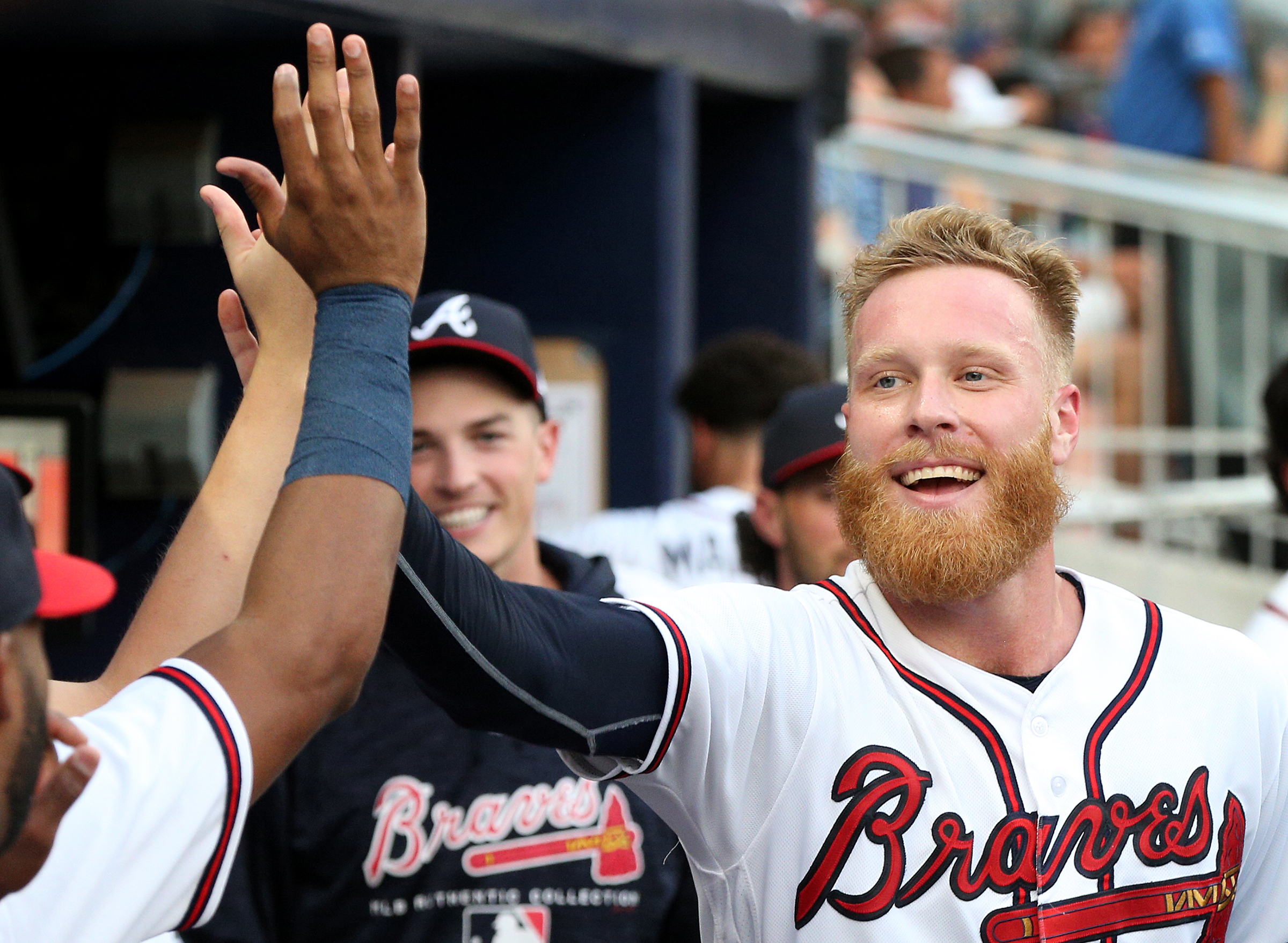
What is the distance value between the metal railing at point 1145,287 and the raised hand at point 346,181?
4570 millimetres

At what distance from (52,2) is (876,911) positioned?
96.2 inches

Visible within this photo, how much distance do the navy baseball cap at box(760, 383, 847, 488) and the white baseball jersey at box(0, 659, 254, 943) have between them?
70.2 inches

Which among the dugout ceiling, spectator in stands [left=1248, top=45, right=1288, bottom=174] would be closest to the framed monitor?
the dugout ceiling

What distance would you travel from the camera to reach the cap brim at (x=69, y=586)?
1.45 metres

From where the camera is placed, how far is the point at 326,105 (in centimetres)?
146

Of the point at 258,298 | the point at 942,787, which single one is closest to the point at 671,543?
the point at 942,787

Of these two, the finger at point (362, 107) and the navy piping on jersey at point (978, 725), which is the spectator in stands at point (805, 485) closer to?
the navy piping on jersey at point (978, 725)

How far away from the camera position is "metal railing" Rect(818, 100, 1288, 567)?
20.1 ft

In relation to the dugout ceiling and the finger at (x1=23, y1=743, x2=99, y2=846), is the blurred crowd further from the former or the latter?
the finger at (x1=23, y1=743, x2=99, y2=846)

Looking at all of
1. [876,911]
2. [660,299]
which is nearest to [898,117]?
[660,299]

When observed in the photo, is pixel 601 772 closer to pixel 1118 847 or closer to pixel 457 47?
pixel 1118 847

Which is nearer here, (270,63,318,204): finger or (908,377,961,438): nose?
(270,63,318,204): finger

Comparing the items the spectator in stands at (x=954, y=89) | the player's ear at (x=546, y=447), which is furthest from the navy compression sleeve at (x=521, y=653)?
the spectator in stands at (x=954, y=89)

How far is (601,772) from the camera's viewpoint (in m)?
1.77
